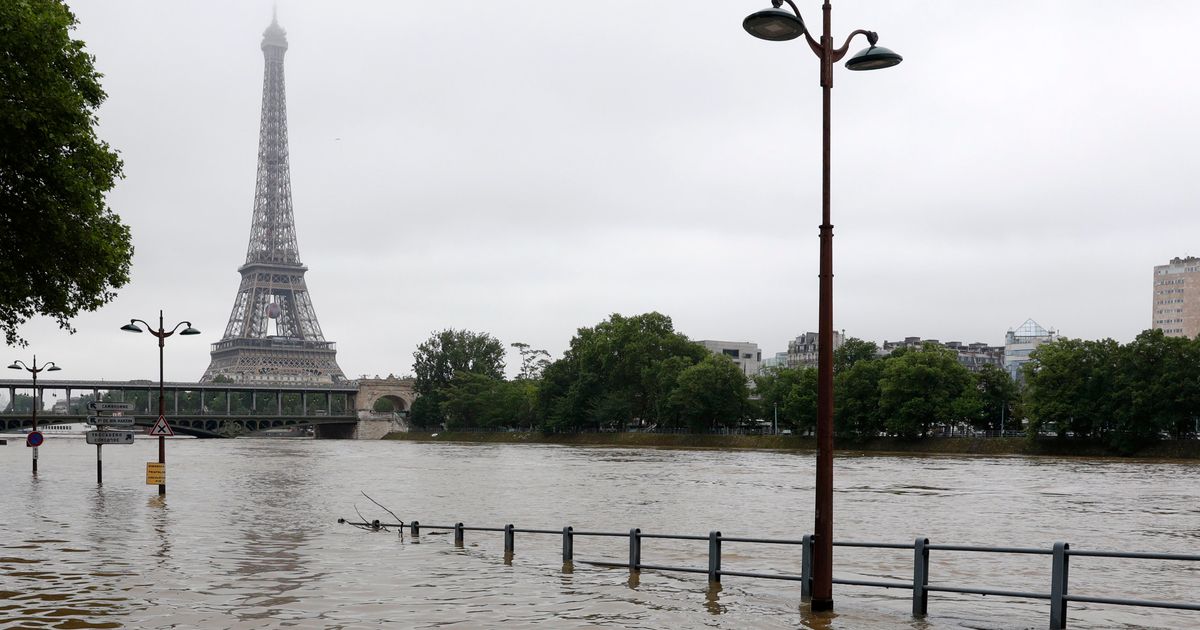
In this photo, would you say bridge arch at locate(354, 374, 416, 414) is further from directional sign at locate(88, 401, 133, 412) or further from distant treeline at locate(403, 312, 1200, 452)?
directional sign at locate(88, 401, 133, 412)

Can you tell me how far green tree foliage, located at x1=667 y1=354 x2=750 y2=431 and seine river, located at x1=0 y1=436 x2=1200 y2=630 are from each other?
62.0m

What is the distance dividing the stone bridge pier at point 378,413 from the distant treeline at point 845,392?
6229 millimetres

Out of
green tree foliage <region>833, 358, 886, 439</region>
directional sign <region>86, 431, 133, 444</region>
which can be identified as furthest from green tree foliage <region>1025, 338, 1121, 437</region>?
directional sign <region>86, 431, 133, 444</region>

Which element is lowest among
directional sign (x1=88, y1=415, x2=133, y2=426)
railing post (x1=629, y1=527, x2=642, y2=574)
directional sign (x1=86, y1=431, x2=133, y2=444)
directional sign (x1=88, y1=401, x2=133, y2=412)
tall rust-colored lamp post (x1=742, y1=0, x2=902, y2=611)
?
railing post (x1=629, y1=527, x2=642, y2=574)

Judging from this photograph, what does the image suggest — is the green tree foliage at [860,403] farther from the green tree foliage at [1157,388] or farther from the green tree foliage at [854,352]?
the green tree foliage at [1157,388]

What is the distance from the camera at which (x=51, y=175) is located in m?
26.2

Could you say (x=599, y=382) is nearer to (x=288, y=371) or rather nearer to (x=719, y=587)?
(x=288, y=371)

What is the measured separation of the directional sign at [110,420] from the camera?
40688 millimetres

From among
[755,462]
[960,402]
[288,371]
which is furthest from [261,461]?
[288,371]

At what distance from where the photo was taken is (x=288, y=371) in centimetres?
19325

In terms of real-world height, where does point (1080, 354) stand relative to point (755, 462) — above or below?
above

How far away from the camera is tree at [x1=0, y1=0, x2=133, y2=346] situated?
2505 cm

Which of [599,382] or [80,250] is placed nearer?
[80,250]

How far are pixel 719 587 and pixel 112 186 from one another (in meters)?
18.6
